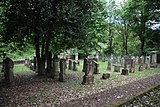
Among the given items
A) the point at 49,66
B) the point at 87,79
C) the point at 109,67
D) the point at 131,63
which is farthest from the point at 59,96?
the point at 109,67

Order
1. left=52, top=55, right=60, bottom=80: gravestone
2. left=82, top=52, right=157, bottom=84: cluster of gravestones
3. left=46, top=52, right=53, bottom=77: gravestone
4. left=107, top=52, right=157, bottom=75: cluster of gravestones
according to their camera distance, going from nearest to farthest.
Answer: left=82, top=52, right=157, bottom=84: cluster of gravestones
left=52, top=55, right=60, bottom=80: gravestone
left=46, top=52, right=53, bottom=77: gravestone
left=107, top=52, right=157, bottom=75: cluster of gravestones

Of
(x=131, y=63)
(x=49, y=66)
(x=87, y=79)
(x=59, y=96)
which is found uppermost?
(x=131, y=63)

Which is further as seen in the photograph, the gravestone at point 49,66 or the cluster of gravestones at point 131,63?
the cluster of gravestones at point 131,63

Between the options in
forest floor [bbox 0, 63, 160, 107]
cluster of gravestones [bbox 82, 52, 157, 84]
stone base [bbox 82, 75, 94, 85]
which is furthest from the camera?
cluster of gravestones [bbox 82, 52, 157, 84]

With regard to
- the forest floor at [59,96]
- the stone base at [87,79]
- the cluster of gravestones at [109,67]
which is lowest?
the forest floor at [59,96]

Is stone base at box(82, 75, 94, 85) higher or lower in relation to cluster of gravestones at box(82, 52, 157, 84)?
lower

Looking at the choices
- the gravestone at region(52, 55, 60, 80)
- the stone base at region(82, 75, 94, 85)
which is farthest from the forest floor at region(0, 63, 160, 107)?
the gravestone at region(52, 55, 60, 80)

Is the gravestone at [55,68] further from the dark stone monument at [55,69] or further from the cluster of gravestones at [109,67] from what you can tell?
the cluster of gravestones at [109,67]

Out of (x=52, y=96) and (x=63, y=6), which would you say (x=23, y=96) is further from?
(x=63, y=6)

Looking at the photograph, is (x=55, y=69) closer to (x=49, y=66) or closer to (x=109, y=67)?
(x=49, y=66)

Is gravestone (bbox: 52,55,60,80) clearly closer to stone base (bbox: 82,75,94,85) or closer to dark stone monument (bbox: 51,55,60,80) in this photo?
dark stone monument (bbox: 51,55,60,80)

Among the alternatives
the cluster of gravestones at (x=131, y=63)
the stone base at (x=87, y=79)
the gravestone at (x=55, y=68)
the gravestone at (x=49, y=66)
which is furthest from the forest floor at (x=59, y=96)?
the cluster of gravestones at (x=131, y=63)

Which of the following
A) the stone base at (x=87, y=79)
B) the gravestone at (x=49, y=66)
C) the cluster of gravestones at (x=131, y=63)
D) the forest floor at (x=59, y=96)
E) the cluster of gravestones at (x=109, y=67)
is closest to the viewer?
the forest floor at (x=59, y=96)

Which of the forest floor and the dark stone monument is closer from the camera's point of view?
the forest floor
